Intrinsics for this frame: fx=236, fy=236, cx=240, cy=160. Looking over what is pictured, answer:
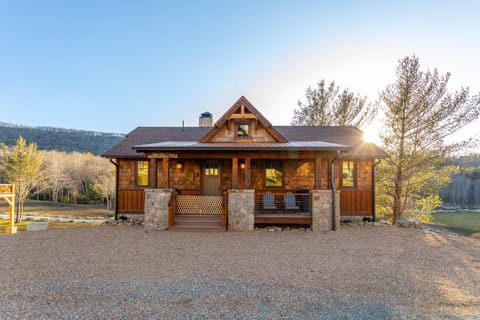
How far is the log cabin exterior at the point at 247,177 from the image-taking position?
9055mm

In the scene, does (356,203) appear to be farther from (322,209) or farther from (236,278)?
(236,278)

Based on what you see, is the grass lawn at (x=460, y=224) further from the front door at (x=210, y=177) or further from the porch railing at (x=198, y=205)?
the porch railing at (x=198, y=205)

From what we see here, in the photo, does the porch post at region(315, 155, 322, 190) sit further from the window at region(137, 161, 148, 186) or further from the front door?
the window at region(137, 161, 148, 186)

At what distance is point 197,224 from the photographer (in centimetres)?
899

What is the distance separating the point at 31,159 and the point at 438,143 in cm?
3246

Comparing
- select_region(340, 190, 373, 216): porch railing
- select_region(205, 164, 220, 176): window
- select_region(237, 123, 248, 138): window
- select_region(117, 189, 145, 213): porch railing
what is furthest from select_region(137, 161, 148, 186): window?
select_region(340, 190, 373, 216): porch railing

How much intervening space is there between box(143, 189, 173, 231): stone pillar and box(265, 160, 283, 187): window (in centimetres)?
478

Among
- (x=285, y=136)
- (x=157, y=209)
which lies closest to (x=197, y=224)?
(x=157, y=209)

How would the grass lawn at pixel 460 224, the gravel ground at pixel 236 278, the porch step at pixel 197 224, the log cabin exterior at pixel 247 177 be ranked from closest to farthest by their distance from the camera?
the gravel ground at pixel 236 278 < the porch step at pixel 197 224 < the log cabin exterior at pixel 247 177 < the grass lawn at pixel 460 224

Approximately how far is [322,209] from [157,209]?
634 cm

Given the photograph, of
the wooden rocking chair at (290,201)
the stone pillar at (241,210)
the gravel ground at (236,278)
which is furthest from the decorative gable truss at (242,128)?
the gravel ground at (236,278)

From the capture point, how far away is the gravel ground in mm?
3352

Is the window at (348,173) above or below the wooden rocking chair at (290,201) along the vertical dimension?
above

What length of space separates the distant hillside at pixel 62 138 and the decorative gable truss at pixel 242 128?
182ft
